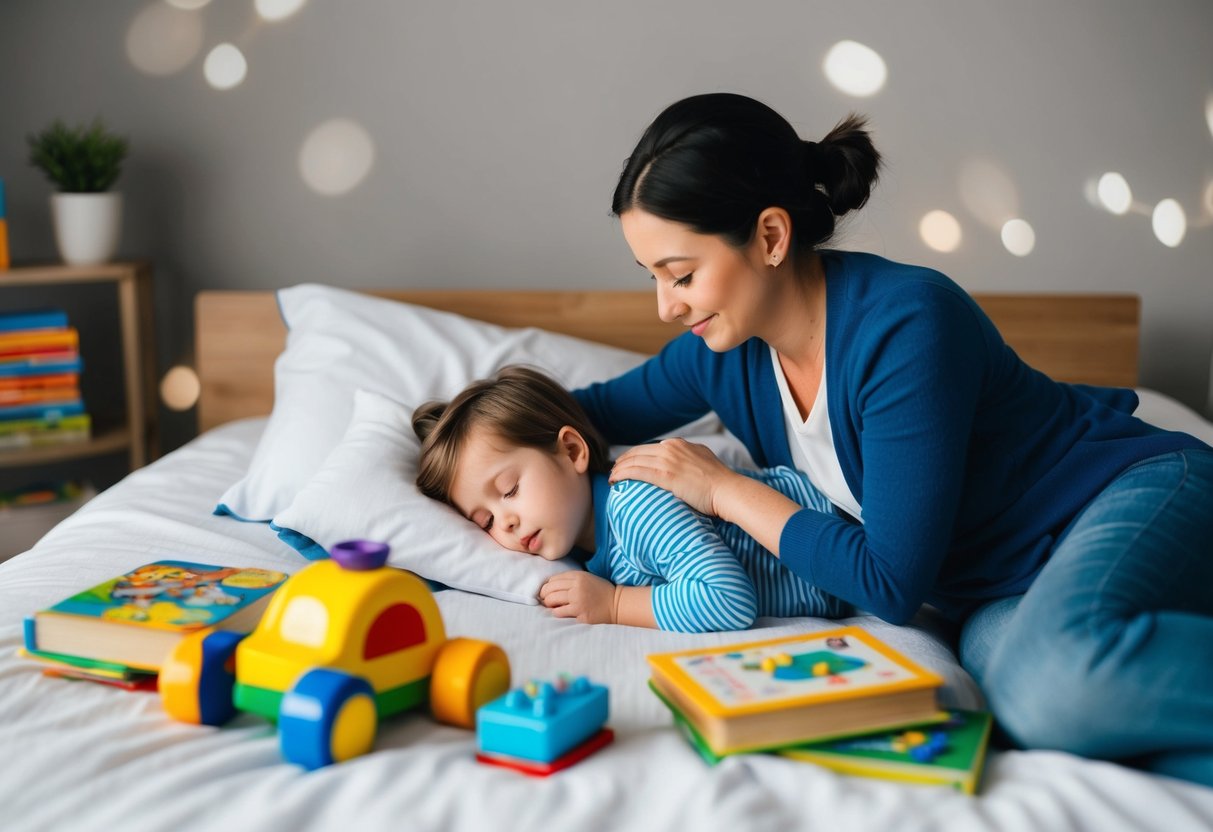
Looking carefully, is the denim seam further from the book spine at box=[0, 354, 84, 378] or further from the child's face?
the book spine at box=[0, 354, 84, 378]

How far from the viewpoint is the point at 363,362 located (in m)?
1.98

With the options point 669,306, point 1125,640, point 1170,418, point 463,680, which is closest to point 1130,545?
point 1125,640

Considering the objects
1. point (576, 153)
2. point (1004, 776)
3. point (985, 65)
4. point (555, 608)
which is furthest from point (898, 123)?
point (1004, 776)

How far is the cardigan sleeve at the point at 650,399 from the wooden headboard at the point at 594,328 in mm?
640

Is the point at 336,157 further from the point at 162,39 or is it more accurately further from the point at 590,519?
the point at 590,519

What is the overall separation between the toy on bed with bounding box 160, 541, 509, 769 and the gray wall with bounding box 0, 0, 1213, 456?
1595mm

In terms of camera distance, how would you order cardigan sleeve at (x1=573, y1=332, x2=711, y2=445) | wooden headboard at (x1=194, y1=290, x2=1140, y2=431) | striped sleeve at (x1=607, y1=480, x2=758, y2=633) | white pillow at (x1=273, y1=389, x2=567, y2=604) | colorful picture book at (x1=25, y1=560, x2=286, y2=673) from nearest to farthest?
colorful picture book at (x1=25, y1=560, x2=286, y2=673) → striped sleeve at (x1=607, y1=480, x2=758, y2=633) → white pillow at (x1=273, y1=389, x2=567, y2=604) → cardigan sleeve at (x1=573, y1=332, x2=711, y2=445) → wooden headboard at (x1=194, y1=290, x2=1140, y2=431)

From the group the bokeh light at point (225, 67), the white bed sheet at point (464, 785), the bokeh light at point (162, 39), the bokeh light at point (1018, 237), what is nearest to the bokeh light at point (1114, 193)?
the bokeh light at point (1018, 237)

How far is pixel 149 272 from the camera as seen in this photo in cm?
249

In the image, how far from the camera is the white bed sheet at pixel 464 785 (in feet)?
2.84

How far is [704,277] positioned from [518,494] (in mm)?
382

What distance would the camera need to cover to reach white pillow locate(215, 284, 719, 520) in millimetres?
1771

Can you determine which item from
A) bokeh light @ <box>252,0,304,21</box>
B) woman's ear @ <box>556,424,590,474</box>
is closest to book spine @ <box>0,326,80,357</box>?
bokeh light @ <box>252,0,304,21</box>

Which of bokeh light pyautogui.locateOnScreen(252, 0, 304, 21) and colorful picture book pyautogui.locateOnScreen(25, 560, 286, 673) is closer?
colorful picture book pyautogui.locateOnScreen(25, 560, 286, 673)
